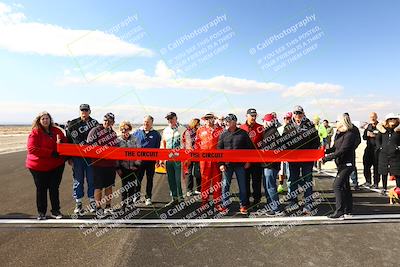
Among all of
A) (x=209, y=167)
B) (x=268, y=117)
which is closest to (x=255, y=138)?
(x=268, y=117)

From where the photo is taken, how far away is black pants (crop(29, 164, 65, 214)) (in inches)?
239

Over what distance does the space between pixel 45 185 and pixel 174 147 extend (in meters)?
2.87

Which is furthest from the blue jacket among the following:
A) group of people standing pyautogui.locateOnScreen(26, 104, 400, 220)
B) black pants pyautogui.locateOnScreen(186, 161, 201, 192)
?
black pants pyautogui.locateOnScreen(186, 161, 201, 192)

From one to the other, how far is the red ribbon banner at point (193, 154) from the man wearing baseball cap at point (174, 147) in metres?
0.48

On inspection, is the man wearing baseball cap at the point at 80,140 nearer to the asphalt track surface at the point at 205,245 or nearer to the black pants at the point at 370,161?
the asphalt track surface at the point at 205,245

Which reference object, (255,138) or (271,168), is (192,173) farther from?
(271,168)

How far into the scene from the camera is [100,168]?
6484 mm

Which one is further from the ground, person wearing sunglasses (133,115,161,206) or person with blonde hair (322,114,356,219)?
person wearing sunglasses (133,115,161,206)

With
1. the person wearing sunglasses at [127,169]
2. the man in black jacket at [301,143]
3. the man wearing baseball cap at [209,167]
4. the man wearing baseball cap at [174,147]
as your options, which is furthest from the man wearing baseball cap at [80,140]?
the man in black jacket at [301,143]

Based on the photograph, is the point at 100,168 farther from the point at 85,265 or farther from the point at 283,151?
the point at 283,151

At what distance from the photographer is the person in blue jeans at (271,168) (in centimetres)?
642

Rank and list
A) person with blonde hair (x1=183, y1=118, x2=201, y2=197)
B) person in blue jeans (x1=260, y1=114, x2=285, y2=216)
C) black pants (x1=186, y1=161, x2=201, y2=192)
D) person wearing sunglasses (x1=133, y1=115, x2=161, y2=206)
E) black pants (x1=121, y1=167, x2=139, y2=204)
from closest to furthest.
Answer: person in blue jeans (x1=260, y1=114, x2=285, y2=216)
black pants (x1=121, y1=167, x2=139, y2=204)
person wearing sunglasses (x1=133, y1=115, x2=161, y2=206)
person with blonde hair (x1=183, y1=118, x2=201, y2=197)
black pants (x1=186, y1=161, x2=201, y2=192)

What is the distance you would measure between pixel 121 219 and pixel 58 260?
1.95 meters

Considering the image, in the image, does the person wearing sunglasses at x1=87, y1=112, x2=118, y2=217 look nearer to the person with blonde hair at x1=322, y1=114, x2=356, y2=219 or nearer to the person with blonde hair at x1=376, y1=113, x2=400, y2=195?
the person with blonde hair at x1=322, y1=114, x2=356, y2=219
